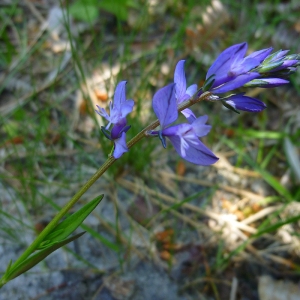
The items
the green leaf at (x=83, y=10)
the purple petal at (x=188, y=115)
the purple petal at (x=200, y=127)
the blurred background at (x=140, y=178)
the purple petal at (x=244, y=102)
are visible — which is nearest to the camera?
the purple petal at (x=200, y=127)

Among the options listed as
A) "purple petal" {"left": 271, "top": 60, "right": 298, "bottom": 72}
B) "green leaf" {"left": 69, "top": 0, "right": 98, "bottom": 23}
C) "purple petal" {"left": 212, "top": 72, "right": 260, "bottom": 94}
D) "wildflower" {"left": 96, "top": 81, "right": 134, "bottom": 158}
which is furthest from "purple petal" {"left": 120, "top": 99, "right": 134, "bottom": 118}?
"green leaf" {"left": 69, "top": 0, "right": 98, "bottom": 23}

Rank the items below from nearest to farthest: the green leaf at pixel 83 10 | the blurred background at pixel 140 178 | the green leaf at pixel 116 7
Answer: the blurred background at pixel 140 178, the green leaf at pixel 83 10, the green leaf at pixel 116 7

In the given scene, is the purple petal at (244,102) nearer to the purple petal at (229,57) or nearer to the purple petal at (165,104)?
the purple petal at (229,57)

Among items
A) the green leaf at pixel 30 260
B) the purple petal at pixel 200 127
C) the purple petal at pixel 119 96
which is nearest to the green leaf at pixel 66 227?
the green leaf at pixel 30 260

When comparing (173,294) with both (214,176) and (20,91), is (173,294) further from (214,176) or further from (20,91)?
(20,91)

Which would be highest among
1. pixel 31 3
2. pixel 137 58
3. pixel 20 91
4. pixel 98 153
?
pixel 31 3

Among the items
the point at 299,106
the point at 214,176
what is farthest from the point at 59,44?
the point at 299,106

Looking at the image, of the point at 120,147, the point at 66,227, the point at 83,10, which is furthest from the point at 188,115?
the point at 83,10

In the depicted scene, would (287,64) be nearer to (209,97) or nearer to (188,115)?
(209,97)

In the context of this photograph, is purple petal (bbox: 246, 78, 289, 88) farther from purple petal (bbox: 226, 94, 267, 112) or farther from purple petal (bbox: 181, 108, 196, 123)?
purple petal (bbox: 181, 108, 196, 123)
